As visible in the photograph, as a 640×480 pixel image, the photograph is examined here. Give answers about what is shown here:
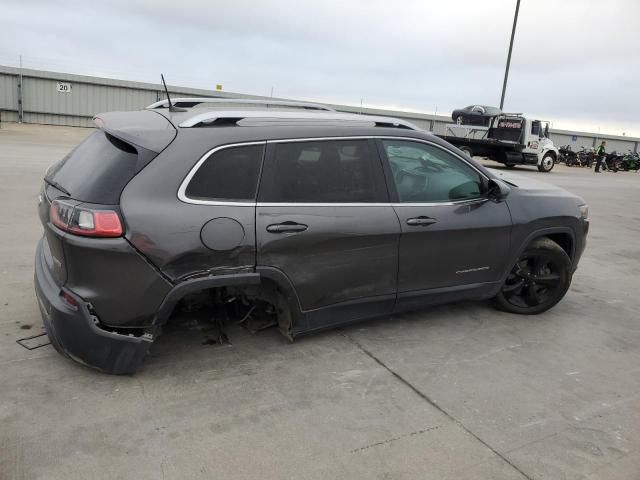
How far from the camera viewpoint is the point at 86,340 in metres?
3.10

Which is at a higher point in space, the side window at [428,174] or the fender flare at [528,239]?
the side window at [428,174]

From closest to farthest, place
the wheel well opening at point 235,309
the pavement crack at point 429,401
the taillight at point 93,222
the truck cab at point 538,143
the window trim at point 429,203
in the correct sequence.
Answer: the pavement crack at point 429,401 < the taillight at point 93,222 < the wheel well opening at point 235,309 < the window trim at point 429,203 < the truck cab at point 538,143

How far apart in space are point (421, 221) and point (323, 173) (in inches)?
33.3

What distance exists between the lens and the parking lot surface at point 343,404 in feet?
8.77

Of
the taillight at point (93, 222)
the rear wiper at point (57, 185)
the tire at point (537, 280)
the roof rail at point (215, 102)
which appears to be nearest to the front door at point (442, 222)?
the tire at point (537, 280)

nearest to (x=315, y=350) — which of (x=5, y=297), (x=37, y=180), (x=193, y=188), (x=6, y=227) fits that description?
(x=193, y=188)

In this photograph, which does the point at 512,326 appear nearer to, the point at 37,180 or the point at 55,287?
the point at 55,287

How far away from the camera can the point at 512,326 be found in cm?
459

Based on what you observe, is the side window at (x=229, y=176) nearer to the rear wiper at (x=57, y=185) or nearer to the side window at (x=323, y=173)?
the side window at (x=323, y=173)

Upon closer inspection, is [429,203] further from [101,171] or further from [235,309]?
[101,171]

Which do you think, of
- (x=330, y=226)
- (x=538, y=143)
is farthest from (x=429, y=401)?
(x=538, y=143)

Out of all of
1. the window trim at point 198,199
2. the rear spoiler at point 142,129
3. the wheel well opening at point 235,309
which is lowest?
the wheel well opening at point 235,309

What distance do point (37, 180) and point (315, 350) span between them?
26.6 feet

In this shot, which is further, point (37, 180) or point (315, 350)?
point (37, 180)
